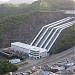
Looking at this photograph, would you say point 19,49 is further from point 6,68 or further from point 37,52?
point 6,68

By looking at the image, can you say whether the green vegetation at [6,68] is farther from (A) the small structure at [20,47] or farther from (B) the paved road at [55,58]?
(A) the small structure at [20,47]

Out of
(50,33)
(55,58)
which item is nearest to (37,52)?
(55,58)

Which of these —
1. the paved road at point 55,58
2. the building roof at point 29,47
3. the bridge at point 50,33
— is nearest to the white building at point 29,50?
the building roof at point 29,47

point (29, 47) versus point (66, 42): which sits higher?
point (66, 42)

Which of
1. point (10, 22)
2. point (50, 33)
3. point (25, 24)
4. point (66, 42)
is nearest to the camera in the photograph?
point (66, 42)

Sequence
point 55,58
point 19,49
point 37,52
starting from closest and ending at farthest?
point 55,58 < point 37,52 < point 19,49

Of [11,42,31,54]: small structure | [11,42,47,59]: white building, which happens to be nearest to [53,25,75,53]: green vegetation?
[11,42,47,59]: white building

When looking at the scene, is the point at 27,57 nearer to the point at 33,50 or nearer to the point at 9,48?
the point at 33,50
